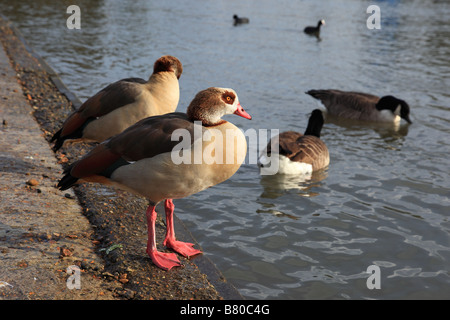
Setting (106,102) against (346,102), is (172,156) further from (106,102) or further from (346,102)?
(346,102)

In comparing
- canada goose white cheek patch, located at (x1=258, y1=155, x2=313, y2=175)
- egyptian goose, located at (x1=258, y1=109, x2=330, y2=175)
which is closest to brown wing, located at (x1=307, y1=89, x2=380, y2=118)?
egyptian goose, located at (x1=258, y1=109, x2=330, y2=175)

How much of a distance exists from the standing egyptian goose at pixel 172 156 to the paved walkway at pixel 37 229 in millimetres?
633

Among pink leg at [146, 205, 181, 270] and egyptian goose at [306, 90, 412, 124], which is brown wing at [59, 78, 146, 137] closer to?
pink leg at [146, 205, 181, 270]

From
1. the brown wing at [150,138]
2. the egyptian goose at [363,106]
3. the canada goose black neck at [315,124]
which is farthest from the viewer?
the egyptian goose at [363,106]

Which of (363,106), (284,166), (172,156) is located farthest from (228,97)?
(363,106)

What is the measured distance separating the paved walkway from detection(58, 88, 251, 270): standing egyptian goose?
0.63 m

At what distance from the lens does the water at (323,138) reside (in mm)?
6062

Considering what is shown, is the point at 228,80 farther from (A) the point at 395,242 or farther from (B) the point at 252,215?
(A) the point at 395,242

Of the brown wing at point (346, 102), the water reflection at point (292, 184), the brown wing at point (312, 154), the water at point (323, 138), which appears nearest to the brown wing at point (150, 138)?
the water at point (323, 138)

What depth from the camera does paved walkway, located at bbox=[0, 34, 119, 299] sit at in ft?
13.8

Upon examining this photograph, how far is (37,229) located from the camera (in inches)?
203

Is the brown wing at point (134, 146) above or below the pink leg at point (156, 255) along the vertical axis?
above

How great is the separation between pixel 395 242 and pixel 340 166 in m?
3.24

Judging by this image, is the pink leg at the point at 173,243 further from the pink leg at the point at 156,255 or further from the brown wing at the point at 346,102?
the brown wing at the point at 346,102
